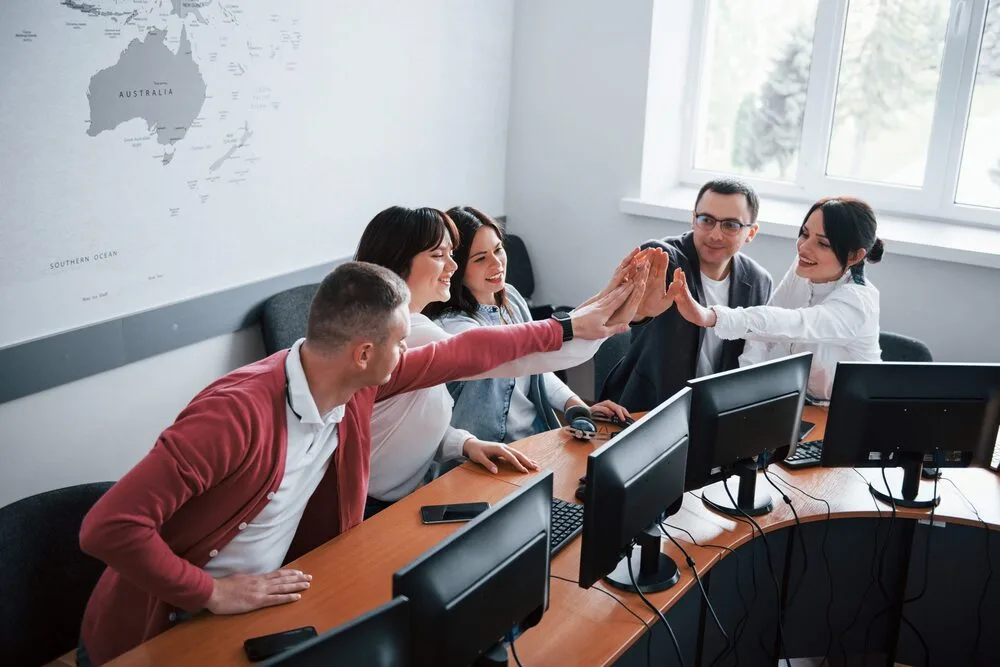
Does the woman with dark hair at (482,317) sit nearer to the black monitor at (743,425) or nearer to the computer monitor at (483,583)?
the black monitor at (743,425)

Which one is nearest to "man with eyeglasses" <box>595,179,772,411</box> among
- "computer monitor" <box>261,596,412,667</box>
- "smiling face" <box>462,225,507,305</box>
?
"smiling face" <box>462,225,507,305</box>

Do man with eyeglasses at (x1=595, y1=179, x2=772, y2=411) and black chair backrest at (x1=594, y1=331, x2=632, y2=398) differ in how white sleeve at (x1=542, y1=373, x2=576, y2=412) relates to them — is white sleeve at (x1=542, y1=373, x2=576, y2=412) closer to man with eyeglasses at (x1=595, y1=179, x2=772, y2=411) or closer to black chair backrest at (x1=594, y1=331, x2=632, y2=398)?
man with eyeglasses at (x1=595, y1=179, x2=772, y2=411)

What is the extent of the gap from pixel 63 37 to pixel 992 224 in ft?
11.9

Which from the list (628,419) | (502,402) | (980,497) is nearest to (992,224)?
(980,497)

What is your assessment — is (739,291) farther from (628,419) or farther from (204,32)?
(204,32)

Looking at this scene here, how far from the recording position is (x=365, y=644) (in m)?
1.34

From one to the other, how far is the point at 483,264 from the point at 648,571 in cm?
113

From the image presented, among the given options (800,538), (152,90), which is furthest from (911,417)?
(152,90)

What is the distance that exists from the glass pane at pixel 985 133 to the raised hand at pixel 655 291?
2.05 metres

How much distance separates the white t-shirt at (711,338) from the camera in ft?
10.7

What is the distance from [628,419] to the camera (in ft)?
9.45

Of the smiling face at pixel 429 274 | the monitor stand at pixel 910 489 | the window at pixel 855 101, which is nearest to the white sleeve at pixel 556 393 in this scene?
the smiling face at pixel 429 274

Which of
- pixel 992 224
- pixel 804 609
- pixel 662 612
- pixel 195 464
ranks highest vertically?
pixel 992 224

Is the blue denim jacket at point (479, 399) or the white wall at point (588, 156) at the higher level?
the white wall at point (588, 156)
